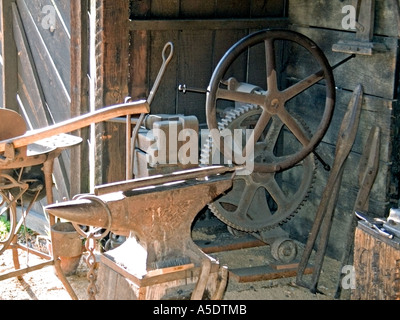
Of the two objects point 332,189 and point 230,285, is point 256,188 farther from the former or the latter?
point 230,285

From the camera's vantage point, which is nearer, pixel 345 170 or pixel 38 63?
pixel 345 170

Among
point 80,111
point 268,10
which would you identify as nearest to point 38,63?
point 80,111

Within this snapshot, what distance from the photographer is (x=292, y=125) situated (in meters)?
5.34

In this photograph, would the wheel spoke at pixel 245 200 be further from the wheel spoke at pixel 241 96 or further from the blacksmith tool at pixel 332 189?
the wheel spoke at pixel 241 96

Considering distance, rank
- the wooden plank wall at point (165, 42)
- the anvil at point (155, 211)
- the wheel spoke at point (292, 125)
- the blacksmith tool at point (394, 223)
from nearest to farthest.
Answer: the anvil at point (155, 211) → the blacksmith tool at point (394, 223) → the wheel spoke at point (292, 125) → the wooden plank wall at point (165, 42)

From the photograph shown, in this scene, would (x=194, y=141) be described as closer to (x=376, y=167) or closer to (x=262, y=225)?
(x=262, y=225)

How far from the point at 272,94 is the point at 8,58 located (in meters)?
2.38

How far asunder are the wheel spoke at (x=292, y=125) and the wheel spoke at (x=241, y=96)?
177 mm

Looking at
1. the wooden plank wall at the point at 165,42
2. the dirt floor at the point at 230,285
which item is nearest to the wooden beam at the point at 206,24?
the wooden plank wall at the point at 165,42

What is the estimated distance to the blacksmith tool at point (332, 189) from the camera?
206 inches

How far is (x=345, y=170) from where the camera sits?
5.57 metres

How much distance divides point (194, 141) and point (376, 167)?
1.20 metres

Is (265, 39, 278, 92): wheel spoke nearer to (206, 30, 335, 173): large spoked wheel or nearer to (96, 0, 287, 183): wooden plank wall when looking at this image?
(206, 30, 335, 173): large spoked wheel

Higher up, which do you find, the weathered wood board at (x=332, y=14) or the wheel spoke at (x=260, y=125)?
the weathered wood board at (x=332, y=14)
